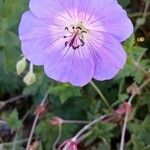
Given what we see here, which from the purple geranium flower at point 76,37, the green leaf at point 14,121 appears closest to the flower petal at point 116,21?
the purple geranium flower at point 76,37

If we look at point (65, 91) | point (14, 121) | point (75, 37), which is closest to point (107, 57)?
point (75, 37)

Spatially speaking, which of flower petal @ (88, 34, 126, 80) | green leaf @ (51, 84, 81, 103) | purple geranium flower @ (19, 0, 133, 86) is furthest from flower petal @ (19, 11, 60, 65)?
green leaf @ (51, 84, 81, 103)

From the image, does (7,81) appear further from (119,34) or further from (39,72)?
(119,34)

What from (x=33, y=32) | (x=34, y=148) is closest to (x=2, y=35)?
(x=33, y=32)

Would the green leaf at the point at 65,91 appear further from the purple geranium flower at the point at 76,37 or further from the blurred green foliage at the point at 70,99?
the purple geranium flower at the point at 76,37

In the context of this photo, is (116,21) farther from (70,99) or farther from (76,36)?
(70,99)

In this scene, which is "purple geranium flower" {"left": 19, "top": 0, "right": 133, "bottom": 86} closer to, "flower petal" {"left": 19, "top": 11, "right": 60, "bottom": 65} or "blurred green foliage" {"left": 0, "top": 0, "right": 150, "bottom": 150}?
"flower petal" {"left": 19, "top": 11, "right": 60, "bottom": 65}
